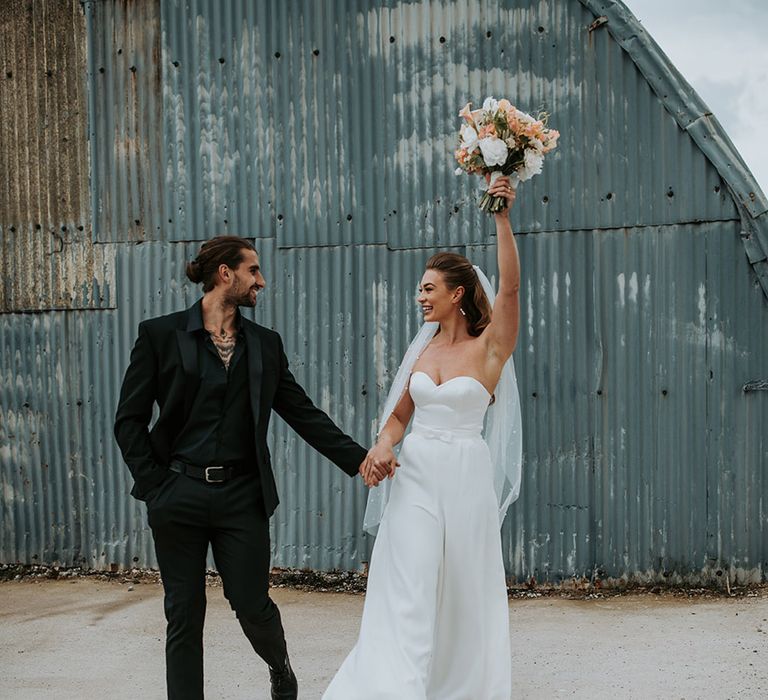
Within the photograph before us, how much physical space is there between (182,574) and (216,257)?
1.34m

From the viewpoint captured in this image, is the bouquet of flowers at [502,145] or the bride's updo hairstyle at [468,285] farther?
the bride's updo hairstyle at [468,285]

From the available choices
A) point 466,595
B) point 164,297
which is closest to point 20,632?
point 164,297

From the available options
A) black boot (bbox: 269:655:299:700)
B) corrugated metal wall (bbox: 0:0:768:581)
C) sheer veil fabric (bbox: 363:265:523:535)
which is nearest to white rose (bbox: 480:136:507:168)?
sheer veil fabric (bbox: 363:265:523:535)

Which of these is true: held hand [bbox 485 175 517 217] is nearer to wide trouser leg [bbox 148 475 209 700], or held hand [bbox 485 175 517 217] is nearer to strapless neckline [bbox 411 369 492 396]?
strapless neckline [bbox 411 369 492 396]

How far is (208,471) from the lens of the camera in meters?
4.36

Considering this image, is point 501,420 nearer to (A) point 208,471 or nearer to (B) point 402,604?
(B) point 402,604

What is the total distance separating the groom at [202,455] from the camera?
4.34 m

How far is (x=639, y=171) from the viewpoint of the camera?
694 centimetres

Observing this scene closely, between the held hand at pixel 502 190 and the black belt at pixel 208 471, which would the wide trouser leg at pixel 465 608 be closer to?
the black belt at pixel 208 471

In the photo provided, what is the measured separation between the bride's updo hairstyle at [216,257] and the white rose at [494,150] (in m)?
1.08

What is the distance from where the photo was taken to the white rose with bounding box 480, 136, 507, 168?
4293mm

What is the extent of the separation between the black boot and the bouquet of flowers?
7.17 ft

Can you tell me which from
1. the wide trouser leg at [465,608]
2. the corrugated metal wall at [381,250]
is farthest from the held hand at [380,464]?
the corrugated metal wall at [381,250]

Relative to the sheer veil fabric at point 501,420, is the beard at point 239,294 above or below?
above
